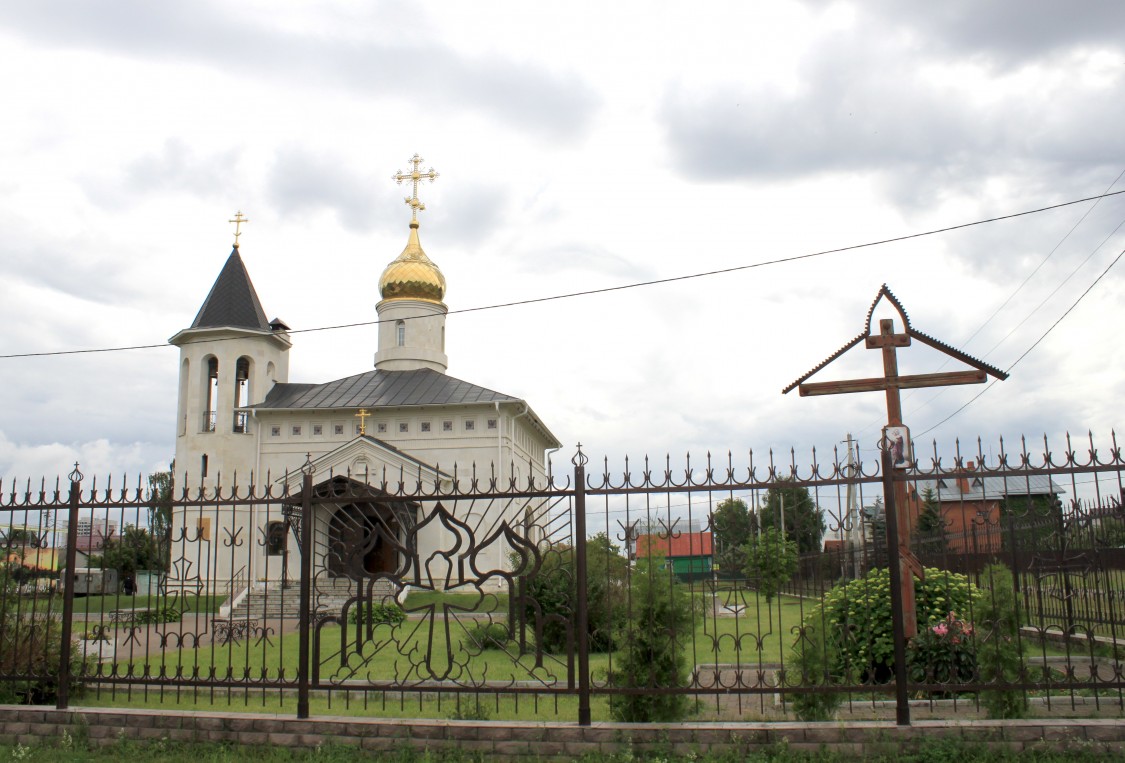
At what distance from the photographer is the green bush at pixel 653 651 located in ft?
21.6

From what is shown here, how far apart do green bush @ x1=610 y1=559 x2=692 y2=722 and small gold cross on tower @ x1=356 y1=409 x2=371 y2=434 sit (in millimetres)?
21173

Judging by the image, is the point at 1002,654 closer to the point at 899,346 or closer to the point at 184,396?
the point at 899,346

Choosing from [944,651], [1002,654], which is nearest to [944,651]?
[944,651]

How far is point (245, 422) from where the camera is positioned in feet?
101

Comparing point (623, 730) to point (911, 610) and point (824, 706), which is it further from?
point (911, 610)

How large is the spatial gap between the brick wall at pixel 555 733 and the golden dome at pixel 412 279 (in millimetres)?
27332

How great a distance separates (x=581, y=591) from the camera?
6.69 meters

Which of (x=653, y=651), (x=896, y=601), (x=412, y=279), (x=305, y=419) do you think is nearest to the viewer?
(x=896, y=601)

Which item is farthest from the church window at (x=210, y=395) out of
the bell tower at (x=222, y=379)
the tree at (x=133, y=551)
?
the tree at (x=133, y=551)

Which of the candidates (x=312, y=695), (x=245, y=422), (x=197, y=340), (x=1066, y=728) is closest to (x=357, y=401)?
(x=245, y=422)

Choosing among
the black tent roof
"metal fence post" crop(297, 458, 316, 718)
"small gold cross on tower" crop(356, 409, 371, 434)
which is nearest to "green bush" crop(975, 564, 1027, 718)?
"metal fence post" crop(297, 458, 316, 718)

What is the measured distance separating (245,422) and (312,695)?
925 inches

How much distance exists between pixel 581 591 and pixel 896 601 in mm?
2225

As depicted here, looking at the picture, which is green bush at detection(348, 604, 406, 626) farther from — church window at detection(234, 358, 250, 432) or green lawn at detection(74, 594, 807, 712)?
church window at detection(234, 358, 250, 432)
